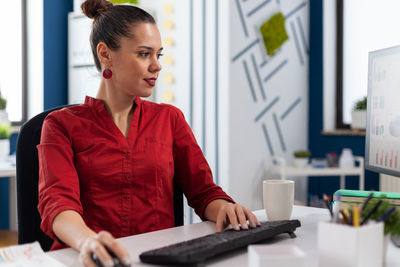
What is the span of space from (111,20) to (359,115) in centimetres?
268

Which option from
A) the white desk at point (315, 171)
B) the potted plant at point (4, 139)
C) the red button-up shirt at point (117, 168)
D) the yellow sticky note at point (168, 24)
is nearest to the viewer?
the red button-up shirt at point (117, 168)

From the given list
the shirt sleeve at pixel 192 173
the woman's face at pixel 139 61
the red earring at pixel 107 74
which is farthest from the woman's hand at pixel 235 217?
the red earring at pixel 107 74

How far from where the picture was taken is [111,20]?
1387mm

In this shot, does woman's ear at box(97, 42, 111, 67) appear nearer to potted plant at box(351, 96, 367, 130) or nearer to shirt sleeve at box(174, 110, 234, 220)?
shirt sleeve at box(174, 110, 234, 220)

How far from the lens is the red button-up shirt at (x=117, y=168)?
1285 mm

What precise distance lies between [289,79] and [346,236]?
10.5 ft

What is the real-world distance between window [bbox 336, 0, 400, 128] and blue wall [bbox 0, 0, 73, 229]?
229 centimetres

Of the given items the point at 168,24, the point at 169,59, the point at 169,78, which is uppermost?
the point at 168,24

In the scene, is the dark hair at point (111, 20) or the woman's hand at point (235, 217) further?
the dark hair at point (111, 20)

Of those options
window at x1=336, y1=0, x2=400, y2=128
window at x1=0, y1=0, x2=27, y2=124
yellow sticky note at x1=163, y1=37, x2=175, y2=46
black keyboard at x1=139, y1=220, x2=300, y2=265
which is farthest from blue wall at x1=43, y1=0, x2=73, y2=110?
black keyboard at x1=139, y1=220, x2=300, y2=265

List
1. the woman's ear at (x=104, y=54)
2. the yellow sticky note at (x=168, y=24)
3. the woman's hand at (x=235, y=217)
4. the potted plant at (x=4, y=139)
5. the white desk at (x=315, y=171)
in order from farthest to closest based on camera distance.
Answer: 1. the yellow sticky note at (x=168, y=24)
2. the white desk at (x=315, y=171)
3. the potted plant at (x=4, y=139)
4. the woman's ear at (x=104, y=54)
5. the woman's hand at (x=235, y=217)

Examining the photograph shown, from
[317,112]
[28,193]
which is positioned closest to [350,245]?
[28,193]

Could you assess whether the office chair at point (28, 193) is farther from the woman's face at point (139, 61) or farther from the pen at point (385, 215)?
the pen at point (385, 215)

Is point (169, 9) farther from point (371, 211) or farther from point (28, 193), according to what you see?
point (371, 211)
